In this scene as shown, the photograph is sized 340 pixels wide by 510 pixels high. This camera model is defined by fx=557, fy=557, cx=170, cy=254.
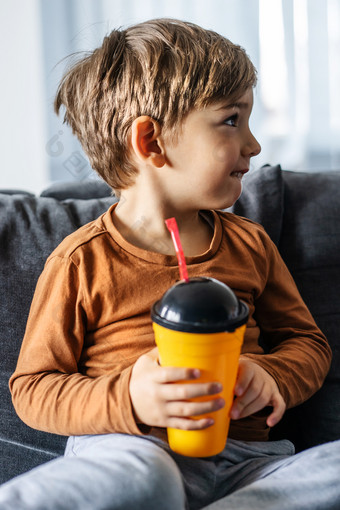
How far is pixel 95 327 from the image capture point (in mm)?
940

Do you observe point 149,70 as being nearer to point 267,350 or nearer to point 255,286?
point 255,286

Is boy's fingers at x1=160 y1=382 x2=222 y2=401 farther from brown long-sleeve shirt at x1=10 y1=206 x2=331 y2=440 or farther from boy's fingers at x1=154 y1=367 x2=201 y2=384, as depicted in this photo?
brown long-sleeve shirt at x1=10 y1=206 x2=331 y2=440

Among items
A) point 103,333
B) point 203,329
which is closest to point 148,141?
point 103,333

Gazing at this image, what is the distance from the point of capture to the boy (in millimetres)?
788

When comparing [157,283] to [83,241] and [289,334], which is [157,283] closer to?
[83,241]

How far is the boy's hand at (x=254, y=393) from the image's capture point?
77cm

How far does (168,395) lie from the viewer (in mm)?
709

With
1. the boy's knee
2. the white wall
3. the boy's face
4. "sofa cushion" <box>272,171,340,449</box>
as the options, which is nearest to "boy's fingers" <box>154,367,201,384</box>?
the boy's knee

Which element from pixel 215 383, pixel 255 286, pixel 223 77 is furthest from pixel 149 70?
pixel 215 383

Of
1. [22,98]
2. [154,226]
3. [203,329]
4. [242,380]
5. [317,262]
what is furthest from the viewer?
[22,98]

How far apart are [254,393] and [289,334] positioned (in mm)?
262

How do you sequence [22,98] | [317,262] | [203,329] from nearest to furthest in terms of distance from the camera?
A: [203,329] → [317,262] → [22,98]

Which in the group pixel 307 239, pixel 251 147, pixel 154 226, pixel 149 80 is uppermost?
pixel 149 80

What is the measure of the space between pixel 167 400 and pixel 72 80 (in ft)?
2.03
